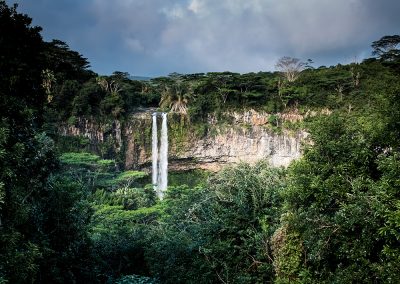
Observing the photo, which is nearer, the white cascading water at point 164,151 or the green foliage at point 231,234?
the green foliage at point 231,234

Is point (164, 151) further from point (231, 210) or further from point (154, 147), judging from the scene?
point (231, 210)

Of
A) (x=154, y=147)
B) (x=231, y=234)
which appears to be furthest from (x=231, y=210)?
(x=154, y=147)

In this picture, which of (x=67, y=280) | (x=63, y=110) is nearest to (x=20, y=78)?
(x=67, y=280)

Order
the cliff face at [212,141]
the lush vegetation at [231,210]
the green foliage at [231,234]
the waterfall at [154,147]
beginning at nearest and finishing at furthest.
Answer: the lush vegetation at [231,210], the green foliage at [231,234], the cliff face at [212,141], the waterfall at [154,147]

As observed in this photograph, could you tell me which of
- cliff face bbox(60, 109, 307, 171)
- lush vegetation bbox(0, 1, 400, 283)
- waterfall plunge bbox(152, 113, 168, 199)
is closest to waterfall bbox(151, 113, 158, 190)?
waterfall plunge bbox(152, 113, 168, 199)

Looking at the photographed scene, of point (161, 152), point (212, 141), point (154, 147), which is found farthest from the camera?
point (212, 141)

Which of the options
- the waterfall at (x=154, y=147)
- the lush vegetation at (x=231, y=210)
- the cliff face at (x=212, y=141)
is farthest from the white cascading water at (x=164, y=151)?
the lush vegetation at (x=231, y=210)

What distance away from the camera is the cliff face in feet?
116

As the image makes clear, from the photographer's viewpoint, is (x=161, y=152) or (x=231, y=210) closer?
(x=231, y=210)

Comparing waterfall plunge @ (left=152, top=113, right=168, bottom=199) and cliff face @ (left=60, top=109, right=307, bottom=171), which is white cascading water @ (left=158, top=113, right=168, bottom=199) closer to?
waterfall plunge @ (left=152, top=113, right=168, bottom=199)

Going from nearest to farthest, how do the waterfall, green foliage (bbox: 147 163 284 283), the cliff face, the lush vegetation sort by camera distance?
the lush vegetation
green foliage (bbox: 147 163 284 283)
the cliff face
the waterfall

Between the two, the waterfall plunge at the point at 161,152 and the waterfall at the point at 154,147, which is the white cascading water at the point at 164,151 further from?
the waterfall at the point at 154,147

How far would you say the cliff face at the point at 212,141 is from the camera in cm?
3528

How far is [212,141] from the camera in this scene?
36.6 meters
